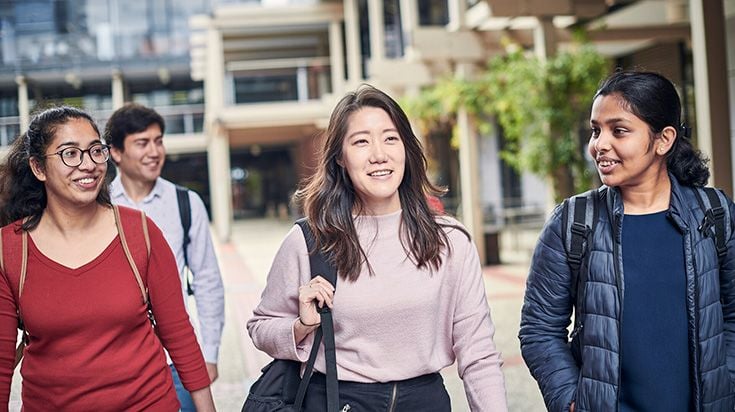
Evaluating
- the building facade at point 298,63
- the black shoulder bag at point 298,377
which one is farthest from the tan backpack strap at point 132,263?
the building facade at point 298,63

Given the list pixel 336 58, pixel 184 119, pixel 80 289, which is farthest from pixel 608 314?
pixel 184 119

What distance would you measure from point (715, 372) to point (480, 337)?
0.67 m

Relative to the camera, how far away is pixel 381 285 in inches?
99.7

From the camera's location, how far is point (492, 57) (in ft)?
43.5

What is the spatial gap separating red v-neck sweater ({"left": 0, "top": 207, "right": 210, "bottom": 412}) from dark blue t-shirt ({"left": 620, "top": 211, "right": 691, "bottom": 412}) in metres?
1.38

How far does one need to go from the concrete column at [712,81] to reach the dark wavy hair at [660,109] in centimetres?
492

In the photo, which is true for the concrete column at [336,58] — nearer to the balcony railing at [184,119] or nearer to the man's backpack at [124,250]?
the balcony railing at [184,119]

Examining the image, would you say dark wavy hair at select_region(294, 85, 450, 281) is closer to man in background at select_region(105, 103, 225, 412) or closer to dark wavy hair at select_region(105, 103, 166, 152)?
man in background at select_region(105, 103, 225, 412)

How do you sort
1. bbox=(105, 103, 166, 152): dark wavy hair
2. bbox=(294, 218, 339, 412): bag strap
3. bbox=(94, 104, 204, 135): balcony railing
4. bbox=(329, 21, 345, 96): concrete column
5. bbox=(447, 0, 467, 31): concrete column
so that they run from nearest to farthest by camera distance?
bbox=(294, 218, 339, 412): bag strap, bbox=(105, 103, 166, 152): dark wavy hair, bbox=(447, 0, 467, 31): concrete column, bbox=(329, 21, 345, 96): concrete column, bbox=(94, 104, 204, 135): balcony railing

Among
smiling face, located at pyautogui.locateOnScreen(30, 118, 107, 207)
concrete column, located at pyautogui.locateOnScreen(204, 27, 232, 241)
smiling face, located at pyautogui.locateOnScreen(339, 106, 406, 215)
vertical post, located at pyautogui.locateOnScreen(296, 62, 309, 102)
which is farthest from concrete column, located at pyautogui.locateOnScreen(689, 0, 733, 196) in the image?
concrete column, located at pyautogui.locateOnScreen(204, 27, 232, 241)

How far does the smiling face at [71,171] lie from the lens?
8.82ft

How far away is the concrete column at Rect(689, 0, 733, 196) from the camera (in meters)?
7.38

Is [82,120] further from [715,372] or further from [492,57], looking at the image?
[492,57]

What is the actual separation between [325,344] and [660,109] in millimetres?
1206
